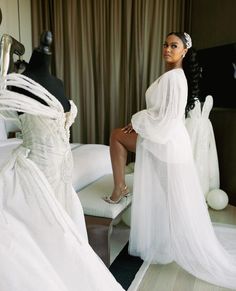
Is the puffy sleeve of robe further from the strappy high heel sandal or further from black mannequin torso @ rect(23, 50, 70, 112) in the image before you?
black mannequin torso @ rect(23, 50, 70, 112)

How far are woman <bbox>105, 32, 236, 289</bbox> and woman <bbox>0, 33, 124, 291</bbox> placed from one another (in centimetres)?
70

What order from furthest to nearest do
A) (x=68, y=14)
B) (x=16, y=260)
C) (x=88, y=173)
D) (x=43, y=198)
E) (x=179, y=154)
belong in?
(x=68, y=14), (x=88, y=173), (x=179, y=154), (x=43, y=198), (x=16, y=260)

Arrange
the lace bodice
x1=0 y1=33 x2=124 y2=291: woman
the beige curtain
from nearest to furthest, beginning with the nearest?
1. x1=0 y1=33 x2=124 y2=291: woman
2. the lace bodice
3. the beige curtain

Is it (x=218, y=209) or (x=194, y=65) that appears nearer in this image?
(x=194, y=65)

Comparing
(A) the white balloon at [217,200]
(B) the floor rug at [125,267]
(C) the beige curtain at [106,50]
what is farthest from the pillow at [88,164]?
(C) the beige curtain at [106,50]

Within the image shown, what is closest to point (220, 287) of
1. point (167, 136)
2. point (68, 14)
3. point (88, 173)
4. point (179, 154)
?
point (179, 154)

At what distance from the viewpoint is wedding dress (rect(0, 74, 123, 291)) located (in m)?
0.92

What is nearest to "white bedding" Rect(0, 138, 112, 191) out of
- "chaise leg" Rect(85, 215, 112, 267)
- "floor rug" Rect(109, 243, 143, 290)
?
"chaise leg" Rect(85, 215, 112, 267)

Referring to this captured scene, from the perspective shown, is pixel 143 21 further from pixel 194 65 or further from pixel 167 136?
pixel 167 136

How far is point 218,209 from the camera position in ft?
9.71

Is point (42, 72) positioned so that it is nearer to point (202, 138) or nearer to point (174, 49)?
point (174, 49)

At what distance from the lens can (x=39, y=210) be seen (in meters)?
1.06

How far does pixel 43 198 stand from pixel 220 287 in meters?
1.23

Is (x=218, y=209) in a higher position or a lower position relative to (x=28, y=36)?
lower
